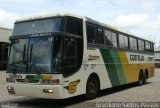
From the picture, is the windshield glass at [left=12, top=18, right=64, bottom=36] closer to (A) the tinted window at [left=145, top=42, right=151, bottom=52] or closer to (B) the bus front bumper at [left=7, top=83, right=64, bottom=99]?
(B) the bus front bumper at [left=7, top=83, right=64, bottom=99]

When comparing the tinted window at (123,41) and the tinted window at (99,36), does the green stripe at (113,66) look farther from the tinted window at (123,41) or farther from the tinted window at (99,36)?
the tinted window at (123,41)

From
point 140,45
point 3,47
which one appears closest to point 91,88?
point 140,45

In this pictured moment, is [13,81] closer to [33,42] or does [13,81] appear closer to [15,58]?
[15,58]

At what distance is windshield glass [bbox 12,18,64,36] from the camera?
11.5 meters

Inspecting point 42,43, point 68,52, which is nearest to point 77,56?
point 68,52

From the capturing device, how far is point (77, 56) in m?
12.3

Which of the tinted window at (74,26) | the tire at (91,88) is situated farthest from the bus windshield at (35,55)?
the tire at (91,88)

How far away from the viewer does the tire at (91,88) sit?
43.4 feet

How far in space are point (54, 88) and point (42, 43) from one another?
158cm

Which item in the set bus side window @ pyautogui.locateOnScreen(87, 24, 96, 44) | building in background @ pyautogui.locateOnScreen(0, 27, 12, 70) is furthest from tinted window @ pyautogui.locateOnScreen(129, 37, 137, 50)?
building in background @ pyautogui.locateOnScreen(0, 27, 12, 70)

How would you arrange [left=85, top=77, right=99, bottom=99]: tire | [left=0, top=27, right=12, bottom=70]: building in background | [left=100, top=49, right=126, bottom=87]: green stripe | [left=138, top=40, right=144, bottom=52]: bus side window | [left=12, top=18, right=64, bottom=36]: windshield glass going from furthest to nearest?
1. [left=0, top=27, right=12, bottom=70]: building in background
2. [left=138, top=40, right=144, bottom=52]: bus side window
3. [left=100, top=49, right=126, bottom=87]: green stripe
4. [left=85, top=77, right=99, bottom=99]: tire
5. [left=12, top=18, right=64, bottom=36]: windshield glass

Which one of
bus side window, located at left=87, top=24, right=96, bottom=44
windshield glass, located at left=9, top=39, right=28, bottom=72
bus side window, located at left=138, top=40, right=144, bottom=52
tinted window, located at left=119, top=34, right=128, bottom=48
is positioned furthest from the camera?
bus side window, located at left=138, top=40, right=144, bottom=52

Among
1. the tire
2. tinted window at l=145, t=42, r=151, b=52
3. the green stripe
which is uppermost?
tinted window at l=145, t=42, r=151, b=52

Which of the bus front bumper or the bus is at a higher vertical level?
the bus
